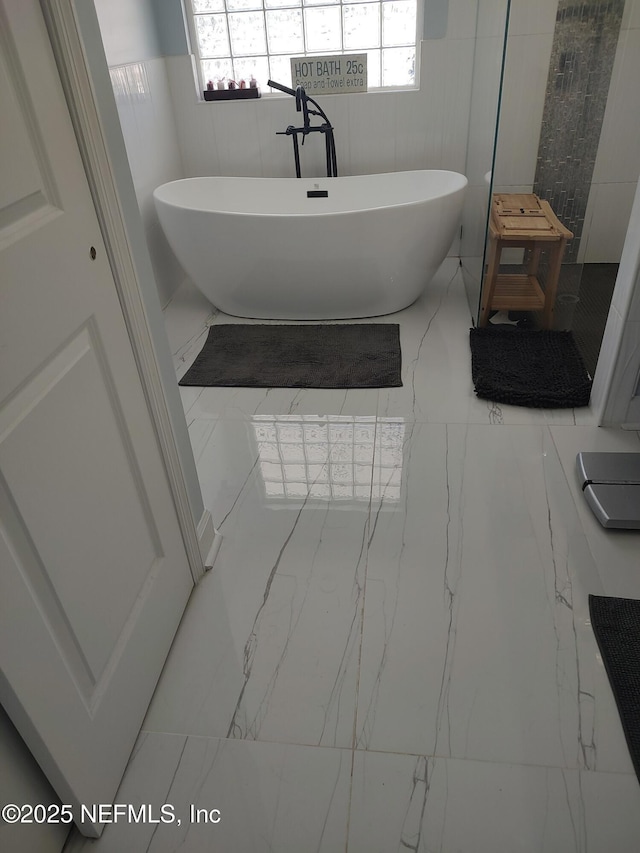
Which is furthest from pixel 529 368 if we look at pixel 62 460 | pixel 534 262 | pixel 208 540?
pixel 62 460

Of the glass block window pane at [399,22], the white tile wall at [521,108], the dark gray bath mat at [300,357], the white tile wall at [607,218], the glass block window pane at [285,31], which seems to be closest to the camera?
the dark gray bath mat at [300,357]

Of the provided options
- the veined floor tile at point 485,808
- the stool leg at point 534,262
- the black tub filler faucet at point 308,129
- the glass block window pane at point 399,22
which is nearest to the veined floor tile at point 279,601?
the veined floor tile at point 485,808

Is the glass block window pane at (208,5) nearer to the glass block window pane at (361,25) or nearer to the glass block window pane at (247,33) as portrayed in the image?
the glass block window pane at (247,33)

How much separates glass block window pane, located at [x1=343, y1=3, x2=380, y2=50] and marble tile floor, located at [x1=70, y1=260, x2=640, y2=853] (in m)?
2.63

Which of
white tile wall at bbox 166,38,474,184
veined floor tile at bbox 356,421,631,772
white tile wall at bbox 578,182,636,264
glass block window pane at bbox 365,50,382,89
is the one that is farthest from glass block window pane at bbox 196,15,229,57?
veined floor tile at bbox 356,421,631,772

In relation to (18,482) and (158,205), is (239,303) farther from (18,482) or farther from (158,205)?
(18,482)

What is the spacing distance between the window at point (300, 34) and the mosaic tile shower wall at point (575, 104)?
3.08 feet

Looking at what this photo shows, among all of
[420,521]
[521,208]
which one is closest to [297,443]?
[420,521]

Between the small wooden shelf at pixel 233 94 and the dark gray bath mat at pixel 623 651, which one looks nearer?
the dark gray bath mat at pixel 623 651

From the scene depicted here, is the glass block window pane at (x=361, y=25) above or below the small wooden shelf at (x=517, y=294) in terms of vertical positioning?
above

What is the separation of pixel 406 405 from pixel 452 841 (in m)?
1.63

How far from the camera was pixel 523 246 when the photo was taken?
2820 mm

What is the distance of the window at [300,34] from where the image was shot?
11.7 feet

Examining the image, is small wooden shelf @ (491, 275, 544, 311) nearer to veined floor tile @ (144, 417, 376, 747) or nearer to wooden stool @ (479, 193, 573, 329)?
wooden stool @ (479, 193, 573, 329)
